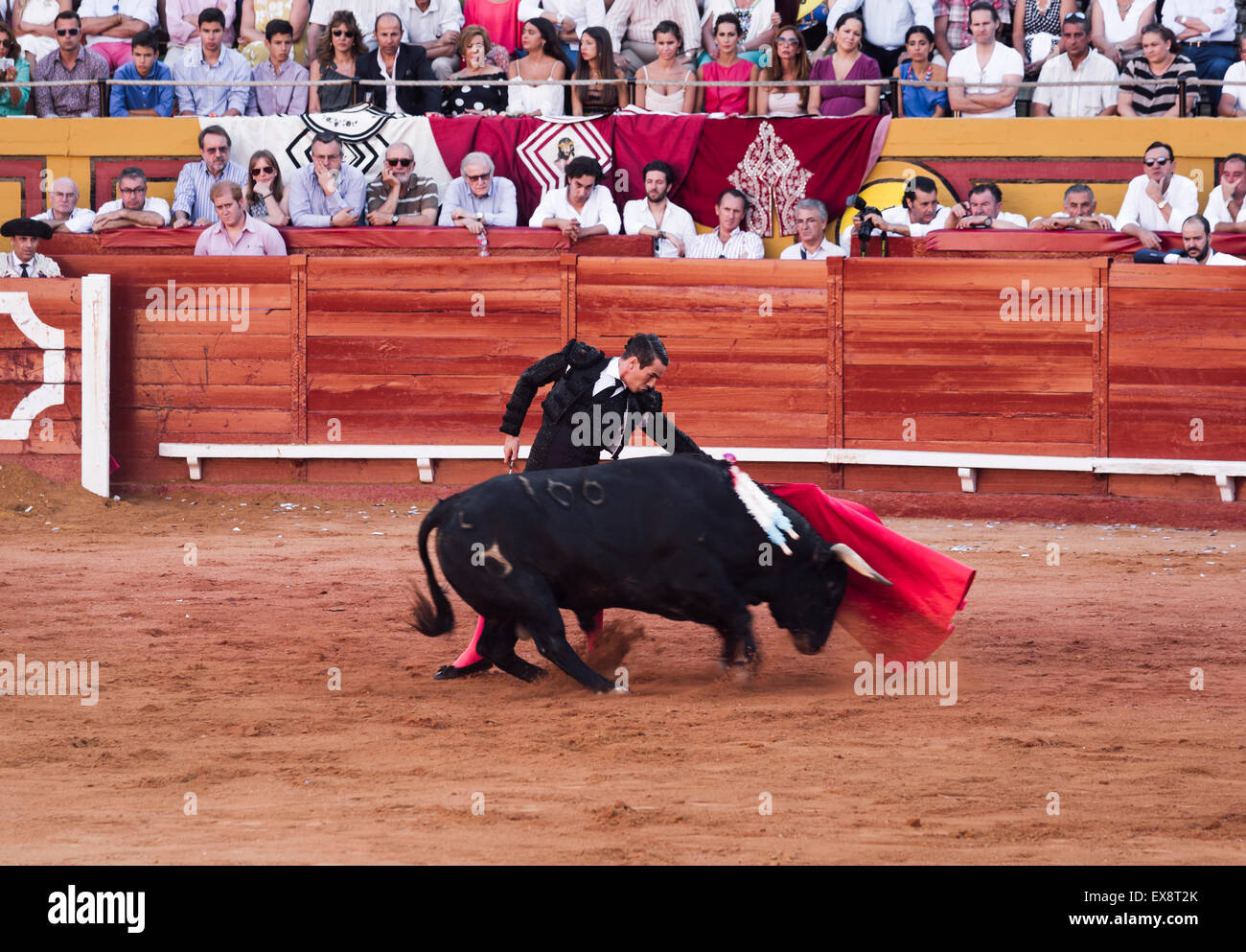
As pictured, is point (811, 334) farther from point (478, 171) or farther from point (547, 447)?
point (547, 447)

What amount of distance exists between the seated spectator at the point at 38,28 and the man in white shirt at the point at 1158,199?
7.31 m

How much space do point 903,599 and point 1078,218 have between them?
15.5ft

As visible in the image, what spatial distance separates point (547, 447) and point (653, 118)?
4.93 meters

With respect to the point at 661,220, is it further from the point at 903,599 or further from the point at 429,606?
the point at 429,606

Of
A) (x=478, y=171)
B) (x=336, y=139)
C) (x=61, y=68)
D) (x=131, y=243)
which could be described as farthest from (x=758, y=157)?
(x=61, y=68)

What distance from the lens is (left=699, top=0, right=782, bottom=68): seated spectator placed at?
1002 cm

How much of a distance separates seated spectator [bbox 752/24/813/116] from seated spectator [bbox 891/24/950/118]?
624 millimetres

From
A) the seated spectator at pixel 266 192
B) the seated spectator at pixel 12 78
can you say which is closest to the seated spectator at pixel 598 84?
the seated spectator at pixel 266 192

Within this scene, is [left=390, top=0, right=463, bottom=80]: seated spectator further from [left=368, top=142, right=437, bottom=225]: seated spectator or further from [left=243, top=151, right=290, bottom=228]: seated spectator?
[left=243, top=151, right=290, bottom=228]: seated spectator

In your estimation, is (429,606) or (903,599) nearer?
(429,606)

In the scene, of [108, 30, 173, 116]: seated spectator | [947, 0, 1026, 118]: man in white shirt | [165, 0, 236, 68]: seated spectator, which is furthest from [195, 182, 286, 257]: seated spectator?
[947, 0, 1026, 118]: man in white shirt

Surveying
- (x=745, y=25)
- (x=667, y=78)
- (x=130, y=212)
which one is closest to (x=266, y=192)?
(x=130, y=212)

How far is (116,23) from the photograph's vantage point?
10.6 meters

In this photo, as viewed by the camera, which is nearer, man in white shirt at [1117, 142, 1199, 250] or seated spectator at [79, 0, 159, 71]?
man in white shirt at [1117, 142, 1199, 250]
